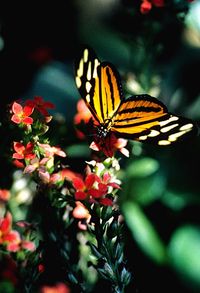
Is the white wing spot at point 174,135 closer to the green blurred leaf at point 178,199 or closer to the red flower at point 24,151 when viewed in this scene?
the red flower at point 24,151

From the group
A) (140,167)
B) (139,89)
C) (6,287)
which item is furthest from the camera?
(140,167)

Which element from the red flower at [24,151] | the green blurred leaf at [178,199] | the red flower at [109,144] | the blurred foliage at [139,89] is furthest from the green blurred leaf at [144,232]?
the red flower at [24,151]

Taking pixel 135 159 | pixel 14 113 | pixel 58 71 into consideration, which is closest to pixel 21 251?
pixel 14 113

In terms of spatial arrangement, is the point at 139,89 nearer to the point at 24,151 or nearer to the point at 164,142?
the point at 164,142

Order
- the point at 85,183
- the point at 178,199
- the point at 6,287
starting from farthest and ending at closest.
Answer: the point at 178,199 < the point at 6,287 < the point at 85,183

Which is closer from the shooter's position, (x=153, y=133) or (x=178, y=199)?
(x=153, y=133)

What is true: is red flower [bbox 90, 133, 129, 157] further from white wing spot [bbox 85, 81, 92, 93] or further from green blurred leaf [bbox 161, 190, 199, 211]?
green blurred leaf [bbox 161, 190, 199, 211]

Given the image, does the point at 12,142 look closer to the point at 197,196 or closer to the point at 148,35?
the point at 148,35

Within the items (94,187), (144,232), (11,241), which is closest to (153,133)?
(94,187)
